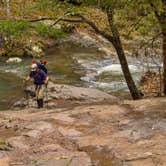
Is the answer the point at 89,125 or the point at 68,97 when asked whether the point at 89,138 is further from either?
the point at 68,97

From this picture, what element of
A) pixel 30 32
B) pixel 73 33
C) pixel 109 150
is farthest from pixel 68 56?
pixel 109 150

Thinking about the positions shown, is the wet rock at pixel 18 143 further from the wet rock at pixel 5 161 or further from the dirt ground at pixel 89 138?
the wet rock at pixel 5 161

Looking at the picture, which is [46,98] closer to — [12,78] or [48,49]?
[12,78]

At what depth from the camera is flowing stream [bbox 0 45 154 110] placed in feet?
65.0

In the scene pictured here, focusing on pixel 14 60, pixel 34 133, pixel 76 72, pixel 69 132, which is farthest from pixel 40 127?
pixel 14 60

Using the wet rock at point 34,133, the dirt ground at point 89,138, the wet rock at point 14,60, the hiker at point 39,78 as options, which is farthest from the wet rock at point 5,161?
the wet rock at point 14,60

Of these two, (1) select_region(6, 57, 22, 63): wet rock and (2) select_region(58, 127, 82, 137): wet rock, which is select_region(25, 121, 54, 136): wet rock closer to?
(2) select_region(58, 127, 82, 137): wet rock

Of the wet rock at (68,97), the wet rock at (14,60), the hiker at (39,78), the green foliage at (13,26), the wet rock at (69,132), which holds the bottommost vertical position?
the wet rock at (68,97)

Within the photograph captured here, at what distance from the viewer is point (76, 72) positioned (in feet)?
79.3

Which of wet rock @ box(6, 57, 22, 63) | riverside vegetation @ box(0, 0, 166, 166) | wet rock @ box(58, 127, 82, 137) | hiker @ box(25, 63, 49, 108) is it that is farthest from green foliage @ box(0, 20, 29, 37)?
wet rock @ box(6, 57, 22, 63)

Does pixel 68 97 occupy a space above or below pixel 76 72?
below

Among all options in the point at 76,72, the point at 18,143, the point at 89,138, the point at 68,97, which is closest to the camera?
the point at 18,143

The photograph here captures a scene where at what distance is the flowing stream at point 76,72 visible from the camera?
19.8 metres

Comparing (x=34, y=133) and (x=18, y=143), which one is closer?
(x=18, y=143)
